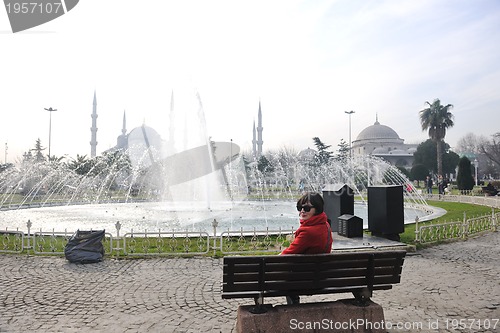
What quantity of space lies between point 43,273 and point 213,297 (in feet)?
12.9

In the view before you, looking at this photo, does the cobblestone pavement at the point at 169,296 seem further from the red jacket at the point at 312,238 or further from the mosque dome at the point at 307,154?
the mosque dome at the point at 307,154

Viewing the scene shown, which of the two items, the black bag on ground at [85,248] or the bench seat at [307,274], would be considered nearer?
the bench seat at [307,274]

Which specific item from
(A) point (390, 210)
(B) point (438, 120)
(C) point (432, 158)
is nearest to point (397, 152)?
(C) point (432, 158)

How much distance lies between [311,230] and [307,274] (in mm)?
511

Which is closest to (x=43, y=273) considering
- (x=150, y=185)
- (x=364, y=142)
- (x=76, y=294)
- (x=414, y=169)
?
(x=76, y=294)

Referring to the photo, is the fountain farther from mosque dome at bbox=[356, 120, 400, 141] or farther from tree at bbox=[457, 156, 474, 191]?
mosque dome at bbox=[356, 120, 400, 141]

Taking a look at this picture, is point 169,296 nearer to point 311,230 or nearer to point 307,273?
point 307,273

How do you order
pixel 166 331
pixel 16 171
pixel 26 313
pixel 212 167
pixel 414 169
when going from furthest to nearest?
pixel 414 169, pixel 16 171, pixel 212 167, pixel 26 313, pixel 166 331

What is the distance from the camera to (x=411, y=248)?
9.48m

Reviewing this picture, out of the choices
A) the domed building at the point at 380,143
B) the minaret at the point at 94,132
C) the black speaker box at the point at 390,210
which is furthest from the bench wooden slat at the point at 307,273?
the minaret at the point at 94,132

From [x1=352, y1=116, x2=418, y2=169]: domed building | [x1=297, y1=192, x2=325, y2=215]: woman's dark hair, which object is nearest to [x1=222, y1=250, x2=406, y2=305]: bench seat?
[x1=297, y1=192, x2=325, y2=215]: woman's dark hair

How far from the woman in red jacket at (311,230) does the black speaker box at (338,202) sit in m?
7.15

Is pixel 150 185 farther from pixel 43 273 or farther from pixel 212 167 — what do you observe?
pixel 43 273

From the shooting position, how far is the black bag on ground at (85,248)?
817 centimetres
